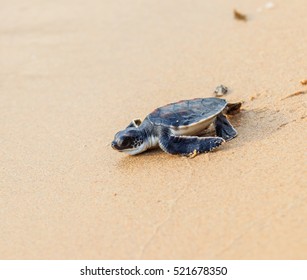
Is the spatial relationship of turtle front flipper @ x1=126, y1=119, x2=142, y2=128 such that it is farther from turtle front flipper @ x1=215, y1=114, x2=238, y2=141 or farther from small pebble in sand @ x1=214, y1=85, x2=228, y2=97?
small pebble in sand @ x1=214, y1=85, x2=228, y2=97

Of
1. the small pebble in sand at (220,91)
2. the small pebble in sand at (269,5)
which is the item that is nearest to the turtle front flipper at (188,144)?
the small pebble in sand at (220,91)

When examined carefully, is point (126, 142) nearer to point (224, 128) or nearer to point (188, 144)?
point (188, 144)

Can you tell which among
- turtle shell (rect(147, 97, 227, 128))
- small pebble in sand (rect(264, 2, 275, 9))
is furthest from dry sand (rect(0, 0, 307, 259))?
turtle shell (rect(147, 97, 227, 128))

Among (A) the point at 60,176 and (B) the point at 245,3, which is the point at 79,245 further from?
(B) the point at 245,3

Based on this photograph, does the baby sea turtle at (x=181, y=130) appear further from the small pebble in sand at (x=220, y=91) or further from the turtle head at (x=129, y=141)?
the small pebble in sand at (x=220, y=91)

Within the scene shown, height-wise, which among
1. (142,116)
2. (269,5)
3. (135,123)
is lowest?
(142,116)

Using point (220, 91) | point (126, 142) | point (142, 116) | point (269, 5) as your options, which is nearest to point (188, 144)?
point (126, 142)

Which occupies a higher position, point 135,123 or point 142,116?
point 135,123
